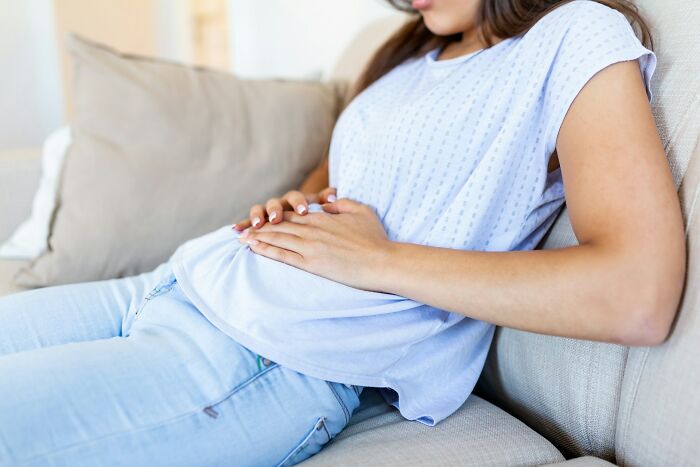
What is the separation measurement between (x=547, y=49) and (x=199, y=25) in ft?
13.2

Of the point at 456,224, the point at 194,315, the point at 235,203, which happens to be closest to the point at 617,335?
the point at 456,224

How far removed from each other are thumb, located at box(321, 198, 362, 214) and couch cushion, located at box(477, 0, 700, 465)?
0.87ft

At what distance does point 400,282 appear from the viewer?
2.40 feet

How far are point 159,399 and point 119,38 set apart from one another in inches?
125

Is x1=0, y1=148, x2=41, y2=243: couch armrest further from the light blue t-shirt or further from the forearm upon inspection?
the forearm

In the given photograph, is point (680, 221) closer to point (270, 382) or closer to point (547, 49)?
point (547, 49)

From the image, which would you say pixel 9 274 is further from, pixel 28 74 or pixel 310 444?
pixel 28 74

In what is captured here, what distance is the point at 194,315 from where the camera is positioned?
30.2 inches

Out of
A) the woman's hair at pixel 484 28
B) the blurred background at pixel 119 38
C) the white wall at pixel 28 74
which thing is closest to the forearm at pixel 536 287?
the woman's hair at pixel 484 28

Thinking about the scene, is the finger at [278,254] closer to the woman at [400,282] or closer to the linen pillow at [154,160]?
the woman at [400,282]

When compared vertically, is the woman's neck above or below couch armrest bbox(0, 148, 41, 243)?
above

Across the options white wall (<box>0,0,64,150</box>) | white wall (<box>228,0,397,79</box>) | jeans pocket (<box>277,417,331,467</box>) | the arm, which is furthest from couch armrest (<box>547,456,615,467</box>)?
white wall (<box>0,0,64,150</box>)

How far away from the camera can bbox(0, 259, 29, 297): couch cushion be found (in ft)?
3.85

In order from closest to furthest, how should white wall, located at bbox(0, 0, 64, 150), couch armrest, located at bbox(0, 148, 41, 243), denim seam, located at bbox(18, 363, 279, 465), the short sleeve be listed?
denim seam, located at bbox(18, 363, 279, 465)
the short sleeve
couch armrest, located at bbox(0, 148, 41, 243)
white wall, located at bbox(0, 0, 64, 150)
